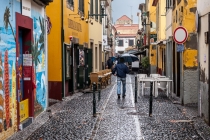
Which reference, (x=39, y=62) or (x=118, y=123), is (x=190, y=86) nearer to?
(x=118, y=123)

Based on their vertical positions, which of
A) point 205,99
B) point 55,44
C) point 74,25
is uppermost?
point 74,25

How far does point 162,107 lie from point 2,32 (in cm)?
768

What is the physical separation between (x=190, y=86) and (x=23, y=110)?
7.35 metres

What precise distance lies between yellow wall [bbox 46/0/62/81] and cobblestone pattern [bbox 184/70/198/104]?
210 inches

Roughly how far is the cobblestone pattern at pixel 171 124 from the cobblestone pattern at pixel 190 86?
500 millimetres

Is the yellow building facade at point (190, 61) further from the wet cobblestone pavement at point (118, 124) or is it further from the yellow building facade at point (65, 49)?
the yellow building facade at point (65, 49)

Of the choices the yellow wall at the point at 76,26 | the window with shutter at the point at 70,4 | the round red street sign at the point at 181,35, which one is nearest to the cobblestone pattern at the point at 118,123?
the round red street sign at the point at 181,35

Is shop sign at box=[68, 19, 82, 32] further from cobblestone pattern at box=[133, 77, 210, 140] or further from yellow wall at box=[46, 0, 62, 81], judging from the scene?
cobblestone pattern at box=[133, 77, 210, 140]

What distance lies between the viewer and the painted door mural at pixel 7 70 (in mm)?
8961

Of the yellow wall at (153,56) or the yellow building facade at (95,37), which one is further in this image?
the yellow wall at (153,56)

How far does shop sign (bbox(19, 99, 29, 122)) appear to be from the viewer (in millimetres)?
10664

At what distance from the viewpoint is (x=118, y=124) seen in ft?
36.5

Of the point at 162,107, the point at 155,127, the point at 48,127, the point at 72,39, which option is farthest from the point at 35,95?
the point at 72,39

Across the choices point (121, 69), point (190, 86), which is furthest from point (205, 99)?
point (121, 69)
